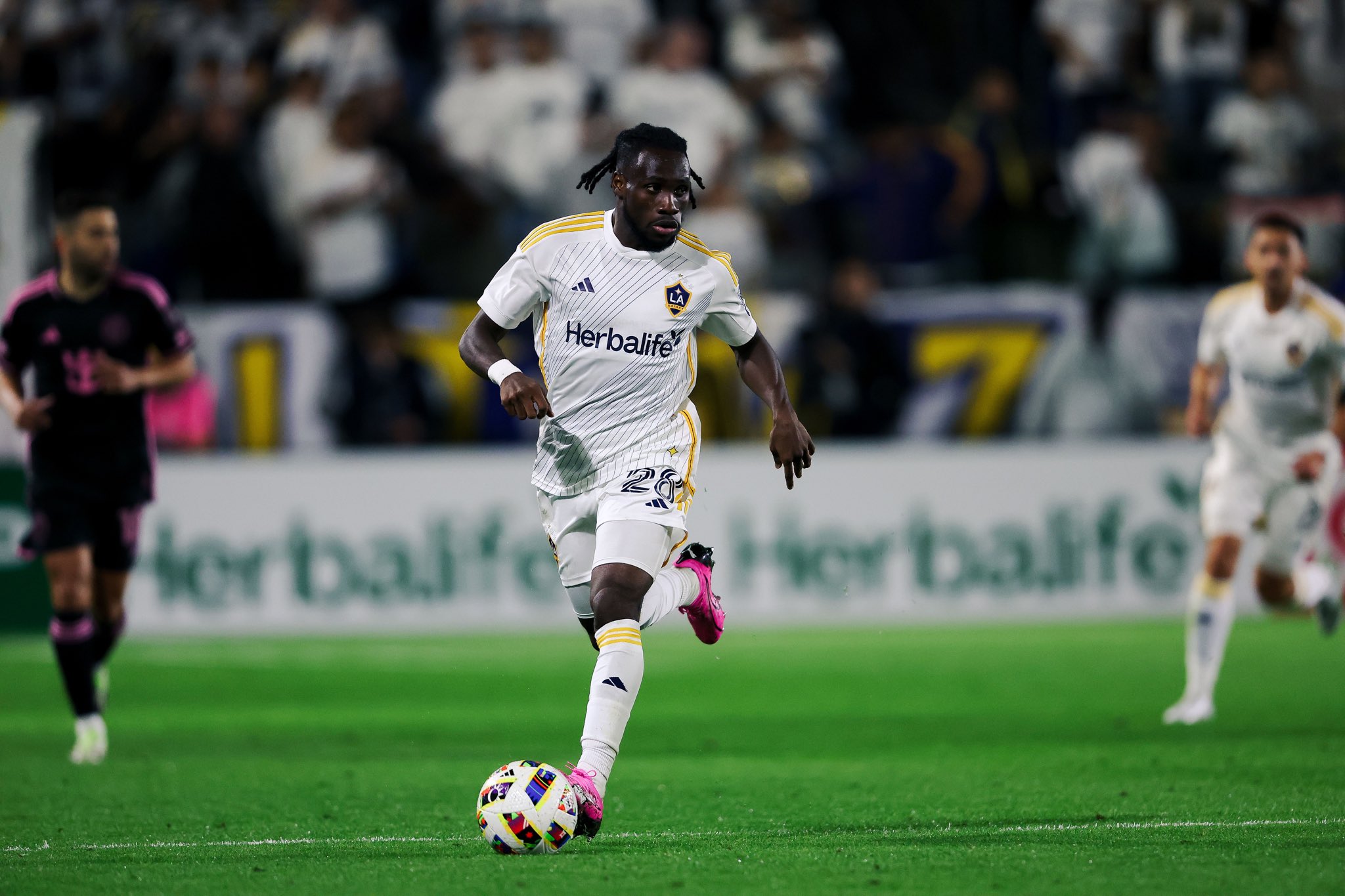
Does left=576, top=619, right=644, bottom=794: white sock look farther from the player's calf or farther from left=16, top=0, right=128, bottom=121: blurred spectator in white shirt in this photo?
left=16, top=0, right=128, bottom=121: blurred spectator in white shirt

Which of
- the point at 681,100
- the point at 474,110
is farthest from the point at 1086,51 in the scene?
the point at 474,110

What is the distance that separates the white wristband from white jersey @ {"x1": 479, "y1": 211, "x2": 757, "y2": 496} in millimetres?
279

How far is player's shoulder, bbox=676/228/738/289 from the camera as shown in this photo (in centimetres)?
632

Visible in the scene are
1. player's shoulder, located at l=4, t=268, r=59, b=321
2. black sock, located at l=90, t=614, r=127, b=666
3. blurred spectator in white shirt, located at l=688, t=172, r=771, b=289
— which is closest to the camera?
player's shoulder, located at l=4, t=268, r=59, b=321

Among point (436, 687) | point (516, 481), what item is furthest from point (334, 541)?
point (436, 687)

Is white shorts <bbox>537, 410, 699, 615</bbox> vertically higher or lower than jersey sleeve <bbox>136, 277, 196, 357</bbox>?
lower

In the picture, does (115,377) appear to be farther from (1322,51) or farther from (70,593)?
(1322,51)

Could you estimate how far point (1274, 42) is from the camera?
676 inches

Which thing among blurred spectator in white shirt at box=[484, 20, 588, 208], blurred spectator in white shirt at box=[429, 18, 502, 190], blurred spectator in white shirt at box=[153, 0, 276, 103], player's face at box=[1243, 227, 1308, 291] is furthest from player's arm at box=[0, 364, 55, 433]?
blurred spectator in white shirt at box=[153, 0, 276, 103]

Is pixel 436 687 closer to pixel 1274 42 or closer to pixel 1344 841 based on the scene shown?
pixel 1344 841

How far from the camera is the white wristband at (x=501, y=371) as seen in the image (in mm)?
5762

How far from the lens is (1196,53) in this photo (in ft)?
56.2

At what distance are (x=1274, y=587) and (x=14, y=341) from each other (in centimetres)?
670

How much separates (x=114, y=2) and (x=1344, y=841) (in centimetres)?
1430
